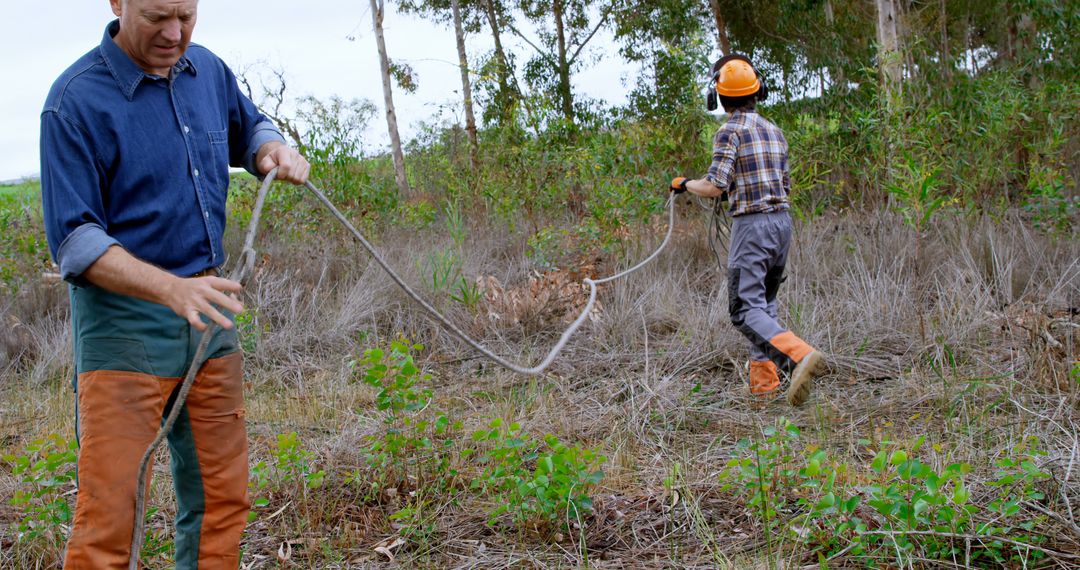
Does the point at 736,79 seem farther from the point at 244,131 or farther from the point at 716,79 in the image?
the point at 244,131

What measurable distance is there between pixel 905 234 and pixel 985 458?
353 centimetres

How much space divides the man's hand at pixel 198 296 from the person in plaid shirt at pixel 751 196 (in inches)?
123

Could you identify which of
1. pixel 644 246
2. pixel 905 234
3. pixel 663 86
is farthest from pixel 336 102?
pixel 905 234

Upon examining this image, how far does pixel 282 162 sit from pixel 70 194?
616 mm

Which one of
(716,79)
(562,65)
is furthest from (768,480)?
(562,65)

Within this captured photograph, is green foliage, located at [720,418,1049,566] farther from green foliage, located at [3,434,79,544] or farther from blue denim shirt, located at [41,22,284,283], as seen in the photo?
green foliage, located at [3,434,79,544]

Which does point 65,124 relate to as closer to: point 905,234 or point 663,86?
point 905,234

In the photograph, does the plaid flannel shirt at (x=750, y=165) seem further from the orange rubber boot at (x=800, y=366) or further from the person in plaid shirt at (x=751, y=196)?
the orange rubber boot at (x=800, y=366)

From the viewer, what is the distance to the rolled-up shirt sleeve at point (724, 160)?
15.0 feet

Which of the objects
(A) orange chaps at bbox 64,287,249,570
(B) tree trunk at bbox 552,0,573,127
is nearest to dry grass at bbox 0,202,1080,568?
(A) orange chaps at bbox 64,287,249,570

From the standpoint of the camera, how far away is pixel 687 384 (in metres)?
4.74

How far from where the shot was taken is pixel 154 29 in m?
2.16

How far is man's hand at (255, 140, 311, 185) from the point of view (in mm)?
2471

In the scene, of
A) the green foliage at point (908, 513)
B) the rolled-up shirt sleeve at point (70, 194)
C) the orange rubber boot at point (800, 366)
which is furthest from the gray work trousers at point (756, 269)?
the rolled-up shirt sleeve at point (70, 194)
